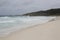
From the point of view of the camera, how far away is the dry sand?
2.26ft

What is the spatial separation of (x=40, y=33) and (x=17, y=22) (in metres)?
0.20

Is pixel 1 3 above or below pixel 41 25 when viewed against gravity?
above

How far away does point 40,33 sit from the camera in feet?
2.33

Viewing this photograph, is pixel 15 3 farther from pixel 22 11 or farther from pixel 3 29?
pixel 3 29

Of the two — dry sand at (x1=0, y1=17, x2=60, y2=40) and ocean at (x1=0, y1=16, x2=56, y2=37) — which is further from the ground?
ocean at (x1=0, y1=16, x2=56, y2=37)

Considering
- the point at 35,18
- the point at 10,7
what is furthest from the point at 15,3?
the point at 35,18

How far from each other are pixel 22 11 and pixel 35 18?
0.12 meters

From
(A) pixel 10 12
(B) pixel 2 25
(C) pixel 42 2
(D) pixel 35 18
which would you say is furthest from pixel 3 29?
(C) pixel 42 2

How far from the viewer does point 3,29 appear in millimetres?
711

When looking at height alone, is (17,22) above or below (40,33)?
above

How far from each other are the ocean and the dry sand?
34 mm

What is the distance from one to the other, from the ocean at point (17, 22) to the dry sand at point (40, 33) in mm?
34

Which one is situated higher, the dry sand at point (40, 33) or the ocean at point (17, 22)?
the ocean at point (17, 22)

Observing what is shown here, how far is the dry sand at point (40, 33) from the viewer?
Answer: 69 centimetres
